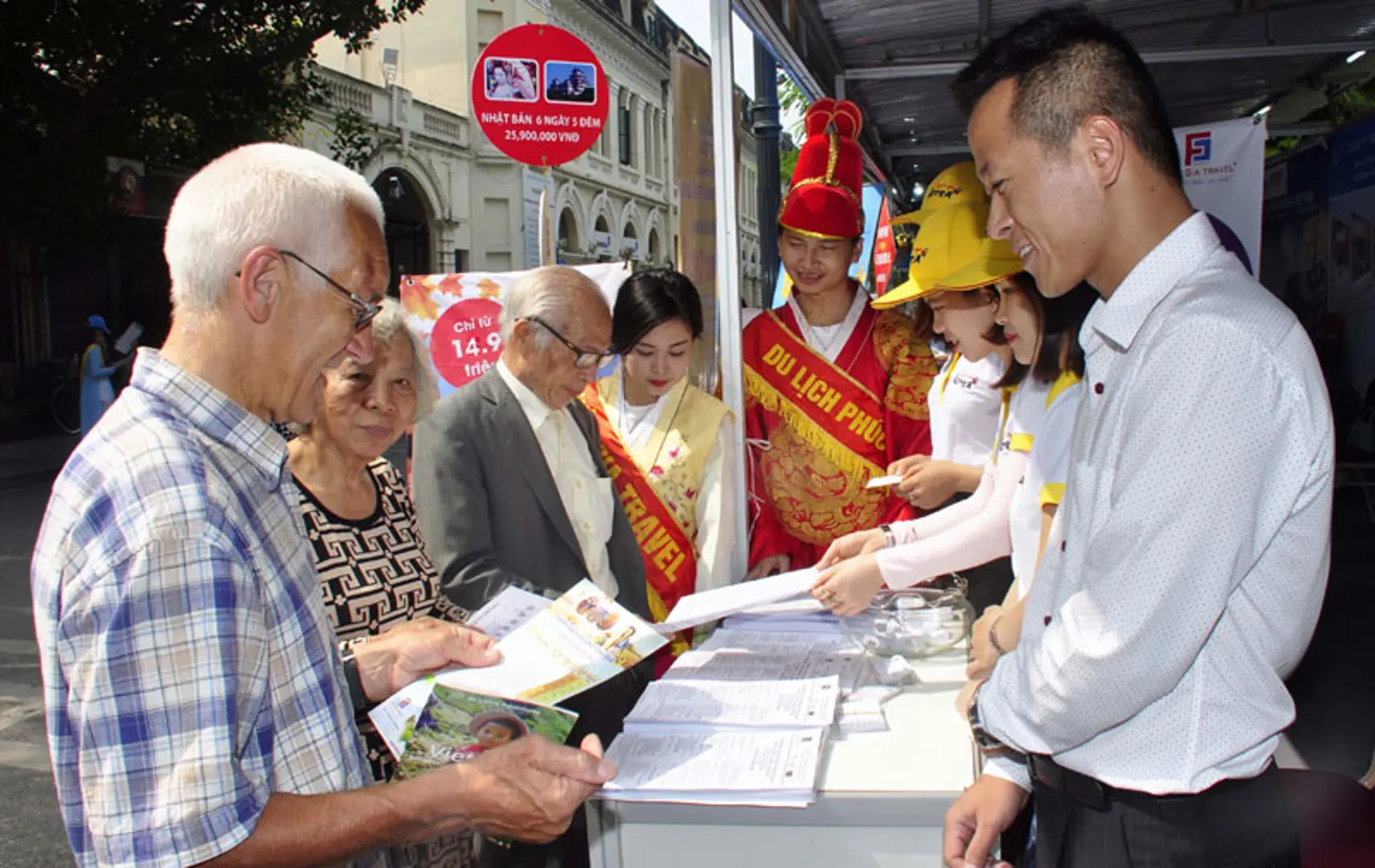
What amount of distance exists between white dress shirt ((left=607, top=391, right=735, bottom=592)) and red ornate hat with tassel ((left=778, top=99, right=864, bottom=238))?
0.62m

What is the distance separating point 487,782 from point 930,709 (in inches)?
34.1

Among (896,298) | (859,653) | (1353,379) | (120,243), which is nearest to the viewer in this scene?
(859,653)

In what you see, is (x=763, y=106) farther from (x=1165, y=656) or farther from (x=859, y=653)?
(x=1165, y=656)

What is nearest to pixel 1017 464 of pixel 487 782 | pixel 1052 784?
pixel 1052 784

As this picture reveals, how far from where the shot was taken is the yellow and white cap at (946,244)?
2260mm

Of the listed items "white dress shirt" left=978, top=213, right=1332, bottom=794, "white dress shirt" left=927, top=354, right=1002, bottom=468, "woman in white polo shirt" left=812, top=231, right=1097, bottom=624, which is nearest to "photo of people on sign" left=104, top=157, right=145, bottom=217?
"white dress shirt" left=927, top=354, right=1002, bottom=468

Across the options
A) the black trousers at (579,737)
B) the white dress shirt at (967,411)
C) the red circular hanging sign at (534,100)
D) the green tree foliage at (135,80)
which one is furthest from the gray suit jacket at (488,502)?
the green tree foliage at (135,80)

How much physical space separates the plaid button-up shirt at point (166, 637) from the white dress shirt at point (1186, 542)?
0.89 meters

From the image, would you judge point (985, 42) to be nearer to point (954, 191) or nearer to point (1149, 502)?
point (954, 191)

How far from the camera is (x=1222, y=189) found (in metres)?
5.18

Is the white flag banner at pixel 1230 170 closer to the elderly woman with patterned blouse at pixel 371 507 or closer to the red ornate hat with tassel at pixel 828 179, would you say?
the red ornate hat with tassel at pixel 828 179

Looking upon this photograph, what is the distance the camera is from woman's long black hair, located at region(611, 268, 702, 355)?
2820mm

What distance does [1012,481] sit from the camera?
2.17 meters

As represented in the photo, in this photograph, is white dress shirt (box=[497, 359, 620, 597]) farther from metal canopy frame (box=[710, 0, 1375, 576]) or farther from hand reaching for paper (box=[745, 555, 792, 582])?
hand reaching for paper (box=[745, 555, 792, 582])
